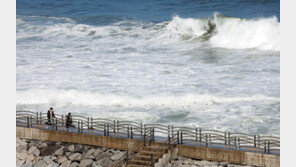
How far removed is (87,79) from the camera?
30.6 metres

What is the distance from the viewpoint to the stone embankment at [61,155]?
17.4 m

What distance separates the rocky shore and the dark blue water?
103 ft

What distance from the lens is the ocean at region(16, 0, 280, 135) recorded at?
2403 centimetres

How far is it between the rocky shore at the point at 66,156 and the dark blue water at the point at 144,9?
1230 inches

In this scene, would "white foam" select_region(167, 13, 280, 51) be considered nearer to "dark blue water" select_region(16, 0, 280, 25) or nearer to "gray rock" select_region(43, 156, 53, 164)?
"dark blue water" select_region(16, 0, 280, 25)

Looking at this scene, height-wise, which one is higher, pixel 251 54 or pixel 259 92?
pixel 251 54

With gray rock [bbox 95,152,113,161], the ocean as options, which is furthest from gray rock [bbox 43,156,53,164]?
the ocean

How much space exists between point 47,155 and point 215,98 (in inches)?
394

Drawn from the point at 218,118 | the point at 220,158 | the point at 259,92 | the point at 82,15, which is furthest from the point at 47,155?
the point at 82,15

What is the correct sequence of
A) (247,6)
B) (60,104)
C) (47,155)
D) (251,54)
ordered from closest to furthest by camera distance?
(47,155) → (60,104) → (251,54) → (247,6)

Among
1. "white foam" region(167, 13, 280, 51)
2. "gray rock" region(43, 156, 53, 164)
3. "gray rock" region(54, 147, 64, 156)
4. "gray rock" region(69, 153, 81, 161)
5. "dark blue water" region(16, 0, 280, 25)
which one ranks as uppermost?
"dark blue water" region(16, 0, 280, 25)

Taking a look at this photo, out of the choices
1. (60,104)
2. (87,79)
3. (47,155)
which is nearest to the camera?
(47,155)

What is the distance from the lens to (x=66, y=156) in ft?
59.2

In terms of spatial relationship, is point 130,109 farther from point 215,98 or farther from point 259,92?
point 259,92
